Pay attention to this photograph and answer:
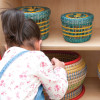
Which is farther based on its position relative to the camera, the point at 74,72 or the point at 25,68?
the point at 74,72

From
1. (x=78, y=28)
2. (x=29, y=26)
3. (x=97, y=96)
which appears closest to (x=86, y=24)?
(x=78, y=28)

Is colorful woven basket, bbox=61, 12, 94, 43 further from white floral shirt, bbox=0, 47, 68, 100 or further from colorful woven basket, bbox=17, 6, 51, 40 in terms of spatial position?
white floral shirt, bbox=0, 47, 68, 100

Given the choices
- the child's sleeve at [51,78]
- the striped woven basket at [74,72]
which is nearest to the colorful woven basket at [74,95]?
the striped woven basket at [74,72]

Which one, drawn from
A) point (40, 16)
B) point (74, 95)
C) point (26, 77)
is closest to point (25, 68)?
point (26, 77)

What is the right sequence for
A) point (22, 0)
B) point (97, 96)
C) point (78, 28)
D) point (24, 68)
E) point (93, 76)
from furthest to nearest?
point (93, 76), point (22, 0), point (97, 96), point (78, 28), point (24, 68)

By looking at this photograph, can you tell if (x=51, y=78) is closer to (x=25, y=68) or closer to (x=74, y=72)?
(x=25, y=68)

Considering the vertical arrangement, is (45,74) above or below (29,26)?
below

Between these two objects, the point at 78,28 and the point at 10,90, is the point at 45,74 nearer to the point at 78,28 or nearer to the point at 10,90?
the point at 10,90

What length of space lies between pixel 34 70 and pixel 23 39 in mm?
146

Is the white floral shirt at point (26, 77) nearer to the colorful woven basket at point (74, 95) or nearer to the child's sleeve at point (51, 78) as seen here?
the child's sleeve at point (51, 78)

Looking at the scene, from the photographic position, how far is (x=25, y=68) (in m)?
0.79

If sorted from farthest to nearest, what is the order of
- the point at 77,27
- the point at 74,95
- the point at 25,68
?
1. the point at 74,95
2. the point at 77,27
3. the point at 25,68

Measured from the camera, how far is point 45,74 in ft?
2.65

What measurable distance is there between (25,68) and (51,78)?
0.11 metres
